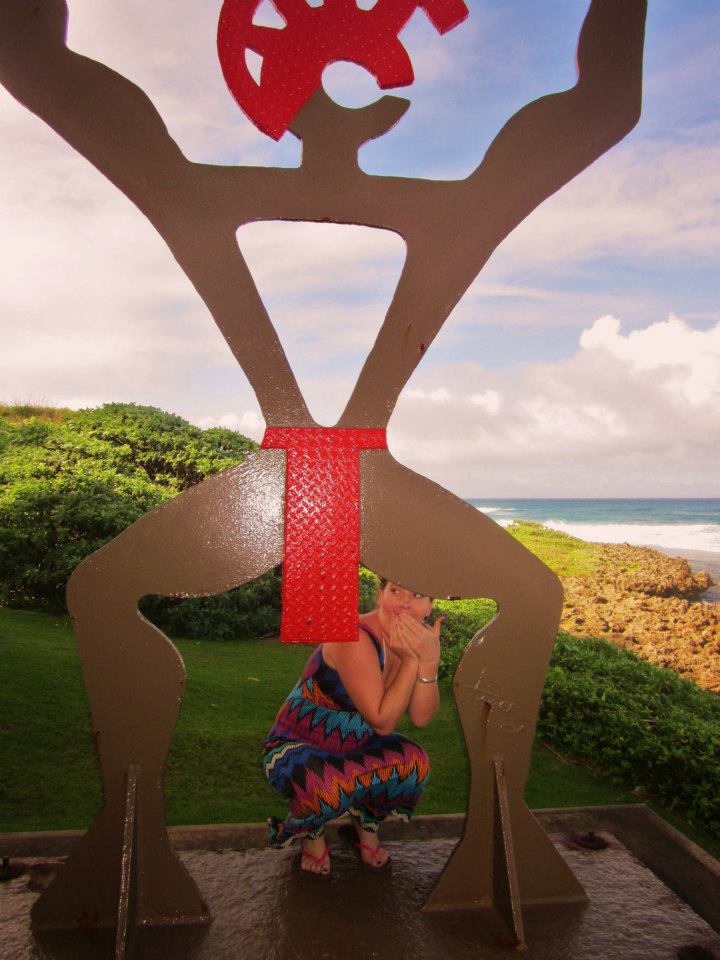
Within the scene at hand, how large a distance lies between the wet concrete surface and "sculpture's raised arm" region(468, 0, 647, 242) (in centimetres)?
194

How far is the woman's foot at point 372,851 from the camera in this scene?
225cm

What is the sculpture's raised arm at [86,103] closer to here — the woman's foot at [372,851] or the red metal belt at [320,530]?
the red metal belt at [320,530]

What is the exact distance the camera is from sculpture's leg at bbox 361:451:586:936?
6.56ft

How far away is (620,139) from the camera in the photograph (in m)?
2.07

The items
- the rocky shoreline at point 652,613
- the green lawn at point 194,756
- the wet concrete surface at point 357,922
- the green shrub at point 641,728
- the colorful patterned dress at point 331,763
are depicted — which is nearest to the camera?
the wet concrete surface at point 357,922

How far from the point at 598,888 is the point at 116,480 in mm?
4867

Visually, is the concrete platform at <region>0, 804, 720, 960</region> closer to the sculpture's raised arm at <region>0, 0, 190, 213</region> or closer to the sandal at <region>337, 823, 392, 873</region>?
the sandal at <region>337, 823, 392, 873</region>

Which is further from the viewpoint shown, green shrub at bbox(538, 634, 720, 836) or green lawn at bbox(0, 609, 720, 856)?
green shrub at bbox(538, 634, 720, 836)

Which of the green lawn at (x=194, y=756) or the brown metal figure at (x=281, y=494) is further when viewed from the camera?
the green lawn at (x=194, y=756)

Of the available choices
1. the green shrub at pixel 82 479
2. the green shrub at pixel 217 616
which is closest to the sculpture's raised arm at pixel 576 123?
the green shrub at pixel 82 479

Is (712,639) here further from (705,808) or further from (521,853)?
(521,853)

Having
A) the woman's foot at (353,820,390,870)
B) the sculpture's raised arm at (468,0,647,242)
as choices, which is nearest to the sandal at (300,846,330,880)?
the woman's foot at (353,820,390,870)

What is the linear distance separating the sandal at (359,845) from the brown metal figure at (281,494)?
269 mm

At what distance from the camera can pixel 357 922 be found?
1939mm
